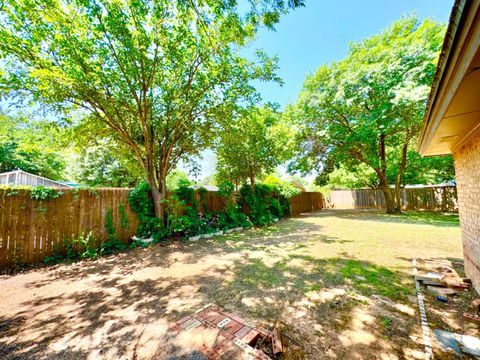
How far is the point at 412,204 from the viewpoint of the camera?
1400 cm

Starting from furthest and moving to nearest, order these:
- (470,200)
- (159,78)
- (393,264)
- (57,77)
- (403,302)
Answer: (159,78) → (57,77) → (393,264) → (470,200) → (403,302)

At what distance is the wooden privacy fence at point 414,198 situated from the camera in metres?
12.5

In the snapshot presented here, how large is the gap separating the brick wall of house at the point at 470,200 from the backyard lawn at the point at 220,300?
772mm

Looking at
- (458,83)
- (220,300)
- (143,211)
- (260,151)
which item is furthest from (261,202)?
(458,83)

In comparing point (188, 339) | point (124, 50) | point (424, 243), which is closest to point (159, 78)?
point (124, 50)

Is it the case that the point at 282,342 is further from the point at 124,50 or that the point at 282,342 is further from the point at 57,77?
the point at 124,50

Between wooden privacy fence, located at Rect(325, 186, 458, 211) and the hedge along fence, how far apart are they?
17.6m

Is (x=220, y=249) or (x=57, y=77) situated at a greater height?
(x=57, y=77)

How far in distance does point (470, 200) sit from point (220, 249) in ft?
15.4

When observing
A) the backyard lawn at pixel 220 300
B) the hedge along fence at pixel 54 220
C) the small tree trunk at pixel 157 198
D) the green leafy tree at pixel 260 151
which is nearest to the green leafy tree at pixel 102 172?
the green leafy tree at pixel 260 151

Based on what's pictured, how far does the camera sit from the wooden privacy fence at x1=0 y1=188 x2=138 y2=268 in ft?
→ 12.7

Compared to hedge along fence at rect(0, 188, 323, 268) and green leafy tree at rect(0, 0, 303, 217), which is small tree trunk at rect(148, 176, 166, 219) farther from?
hedge along fence at rect(0, 188, 323, 268)

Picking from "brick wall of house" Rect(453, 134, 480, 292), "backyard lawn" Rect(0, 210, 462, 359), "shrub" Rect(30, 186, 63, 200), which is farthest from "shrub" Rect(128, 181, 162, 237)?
"brick wall of house" Rect(453, 134, 480, 292)

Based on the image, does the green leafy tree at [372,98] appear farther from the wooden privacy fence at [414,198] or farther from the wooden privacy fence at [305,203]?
the wooden privacy fence at [414,198]
